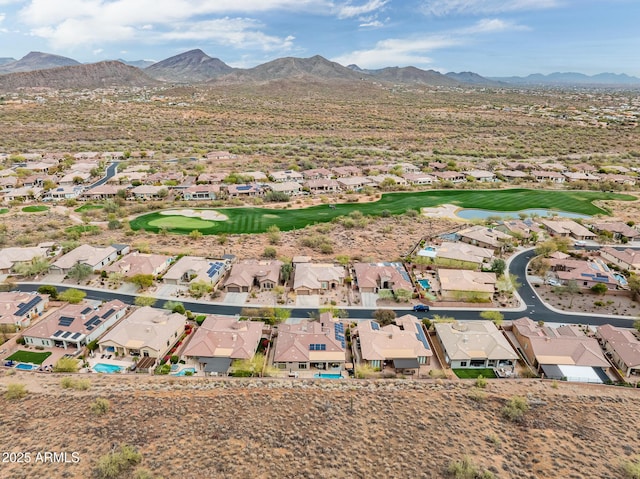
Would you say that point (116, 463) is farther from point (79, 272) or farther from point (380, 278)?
point (380, 278)

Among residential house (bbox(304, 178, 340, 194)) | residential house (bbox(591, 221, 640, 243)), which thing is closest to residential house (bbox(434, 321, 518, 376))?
residential house (bbox(591, 221, 640, 243))

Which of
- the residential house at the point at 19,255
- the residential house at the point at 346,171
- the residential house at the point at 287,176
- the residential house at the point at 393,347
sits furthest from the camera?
the residential house at the point at 346,171

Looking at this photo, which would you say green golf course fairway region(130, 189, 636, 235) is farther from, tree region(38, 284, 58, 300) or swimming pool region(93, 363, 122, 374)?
swimming pool region(93, 363, 122, 374)

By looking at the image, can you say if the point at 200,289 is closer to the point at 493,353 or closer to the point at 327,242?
the point at 327,242

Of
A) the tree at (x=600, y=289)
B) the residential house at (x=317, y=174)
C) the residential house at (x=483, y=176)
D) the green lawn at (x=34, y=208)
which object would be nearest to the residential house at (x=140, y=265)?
the green lawn at (x=34, y=208)

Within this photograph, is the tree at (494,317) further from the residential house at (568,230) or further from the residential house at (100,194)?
the residential house at (100,194)

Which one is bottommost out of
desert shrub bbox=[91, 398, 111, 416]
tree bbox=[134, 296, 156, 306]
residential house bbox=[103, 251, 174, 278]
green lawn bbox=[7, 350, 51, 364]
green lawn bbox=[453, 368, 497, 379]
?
green lawn bbox=[453, 368, 497, 379]

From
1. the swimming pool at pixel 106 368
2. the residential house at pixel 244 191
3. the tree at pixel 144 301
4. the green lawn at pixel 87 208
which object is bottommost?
the swimming pool at pixel 106 368

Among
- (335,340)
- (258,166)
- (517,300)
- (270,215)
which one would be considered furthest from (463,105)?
(335,340)
